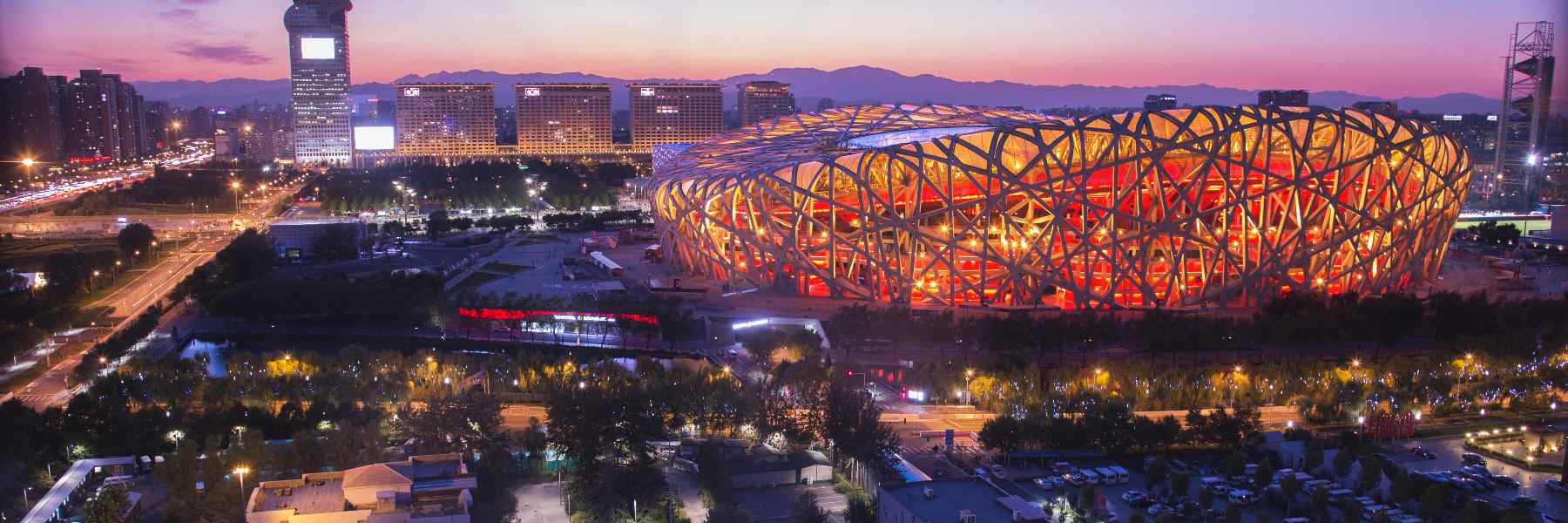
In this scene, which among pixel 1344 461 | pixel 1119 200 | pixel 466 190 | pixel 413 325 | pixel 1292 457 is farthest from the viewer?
pixel 466 190

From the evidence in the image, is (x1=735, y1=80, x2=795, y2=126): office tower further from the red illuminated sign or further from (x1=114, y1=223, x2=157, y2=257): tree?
the red illuminated sign

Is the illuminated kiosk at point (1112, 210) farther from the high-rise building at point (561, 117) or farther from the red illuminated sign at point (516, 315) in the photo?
the high-rise building at point (561, 117)

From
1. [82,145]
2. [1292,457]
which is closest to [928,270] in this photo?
[1292,457]

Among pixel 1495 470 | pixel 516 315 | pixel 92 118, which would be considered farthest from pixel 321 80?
pixel 1495 470

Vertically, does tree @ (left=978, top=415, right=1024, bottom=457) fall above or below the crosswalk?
above

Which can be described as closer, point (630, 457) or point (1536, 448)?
point (630, 457)

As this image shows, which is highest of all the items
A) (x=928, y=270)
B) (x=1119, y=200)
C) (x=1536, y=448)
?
(x=1119, y=200)

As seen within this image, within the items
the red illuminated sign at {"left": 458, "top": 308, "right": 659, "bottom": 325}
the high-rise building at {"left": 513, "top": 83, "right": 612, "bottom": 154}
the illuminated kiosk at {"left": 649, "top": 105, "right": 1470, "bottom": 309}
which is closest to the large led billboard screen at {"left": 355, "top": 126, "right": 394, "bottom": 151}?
the high-rise building at {"left": 513, "top": 83, "right": 612, "bottom": 154}

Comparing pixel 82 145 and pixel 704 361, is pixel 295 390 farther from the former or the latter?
pixel 82 145
